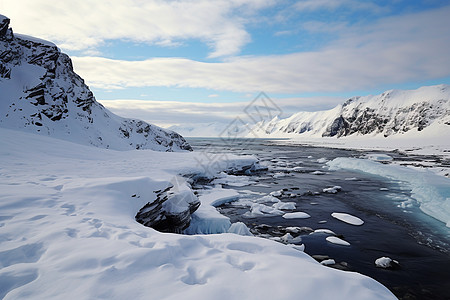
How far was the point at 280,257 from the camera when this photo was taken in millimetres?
4215

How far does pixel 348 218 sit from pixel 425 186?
10.9 metres

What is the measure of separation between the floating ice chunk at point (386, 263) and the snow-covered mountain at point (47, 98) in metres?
25.3

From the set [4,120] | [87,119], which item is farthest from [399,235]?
[87,119]

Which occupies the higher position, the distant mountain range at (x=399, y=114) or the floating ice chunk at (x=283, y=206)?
the distant mountain range at (x=399, y=114)

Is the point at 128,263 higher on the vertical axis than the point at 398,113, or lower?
lower

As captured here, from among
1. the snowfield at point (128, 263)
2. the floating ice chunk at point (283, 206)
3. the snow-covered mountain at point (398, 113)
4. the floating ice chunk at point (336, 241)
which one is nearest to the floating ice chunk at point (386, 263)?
the floating ice chunk at point (336, 241)

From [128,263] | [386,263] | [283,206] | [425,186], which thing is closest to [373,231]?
[386,263]

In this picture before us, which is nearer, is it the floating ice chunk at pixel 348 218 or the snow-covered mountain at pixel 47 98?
the floating ice chunk at pixel 348 218

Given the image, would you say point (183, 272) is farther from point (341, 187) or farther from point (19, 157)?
point (341, 187)

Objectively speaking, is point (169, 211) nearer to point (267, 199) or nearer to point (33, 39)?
point (267, 199)

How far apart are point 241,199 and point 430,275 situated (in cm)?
1044

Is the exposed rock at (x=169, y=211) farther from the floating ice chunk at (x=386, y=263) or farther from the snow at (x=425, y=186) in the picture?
the snow at (x=425, y=186)

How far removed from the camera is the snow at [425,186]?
43.5ft

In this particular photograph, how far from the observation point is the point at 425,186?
18.2 meters
